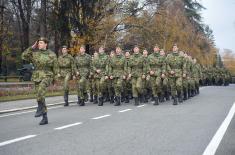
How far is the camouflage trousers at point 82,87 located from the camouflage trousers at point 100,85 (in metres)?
0.51

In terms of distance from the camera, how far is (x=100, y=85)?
20.5 metres

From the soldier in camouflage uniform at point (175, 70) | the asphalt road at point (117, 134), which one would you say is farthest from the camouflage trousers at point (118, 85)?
the asphalt road at point (117, 134)

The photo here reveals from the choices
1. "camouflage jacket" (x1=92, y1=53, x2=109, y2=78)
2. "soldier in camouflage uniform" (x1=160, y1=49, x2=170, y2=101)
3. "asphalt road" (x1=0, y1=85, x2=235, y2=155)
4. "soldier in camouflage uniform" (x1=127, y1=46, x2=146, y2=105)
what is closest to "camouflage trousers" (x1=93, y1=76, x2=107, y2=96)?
"camouflage jacket" (x1=92, y1=53, x2=109, y2=78)

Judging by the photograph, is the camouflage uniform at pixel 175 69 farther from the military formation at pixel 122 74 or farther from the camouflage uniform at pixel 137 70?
the camouflage uniform at pixel 137 70

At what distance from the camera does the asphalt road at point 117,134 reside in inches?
349

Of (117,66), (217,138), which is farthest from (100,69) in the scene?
(217,138)

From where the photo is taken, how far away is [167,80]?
21.2 m

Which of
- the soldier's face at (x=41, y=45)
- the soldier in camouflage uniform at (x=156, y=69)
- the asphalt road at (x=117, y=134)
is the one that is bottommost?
the asphalt road at (x=117, y=134)

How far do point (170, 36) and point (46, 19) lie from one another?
63.5 feet

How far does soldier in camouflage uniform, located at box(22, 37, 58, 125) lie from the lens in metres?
12.9

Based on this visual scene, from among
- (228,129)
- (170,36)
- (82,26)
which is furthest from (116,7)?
Result: (228,129)

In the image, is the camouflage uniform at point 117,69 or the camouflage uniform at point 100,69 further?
the camouflage uniform at point 100,69

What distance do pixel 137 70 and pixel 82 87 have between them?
6.98 feet

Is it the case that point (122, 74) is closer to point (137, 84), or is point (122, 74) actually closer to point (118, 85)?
point (118, 85)
